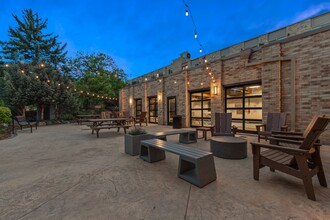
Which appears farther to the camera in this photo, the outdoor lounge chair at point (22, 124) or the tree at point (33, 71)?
the tree at point (33, 71)

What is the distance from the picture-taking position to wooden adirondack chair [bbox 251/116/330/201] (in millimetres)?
1883

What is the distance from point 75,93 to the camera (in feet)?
45.2

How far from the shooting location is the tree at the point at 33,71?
35.2 ft

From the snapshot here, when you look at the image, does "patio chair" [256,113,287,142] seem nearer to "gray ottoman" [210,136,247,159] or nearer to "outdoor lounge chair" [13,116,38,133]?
"gray ottoman" [210,136,247,159]

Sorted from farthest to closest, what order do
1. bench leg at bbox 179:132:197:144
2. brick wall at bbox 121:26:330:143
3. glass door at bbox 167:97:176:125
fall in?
glass door at bbox 167:97:176:125, bench leg at bbox 179:132:197:144, brick wall at bbox 121:26:330:143

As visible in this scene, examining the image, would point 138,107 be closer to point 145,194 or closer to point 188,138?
point 188,138

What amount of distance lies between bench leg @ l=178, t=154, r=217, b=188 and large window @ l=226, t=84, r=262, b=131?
16.8 ft

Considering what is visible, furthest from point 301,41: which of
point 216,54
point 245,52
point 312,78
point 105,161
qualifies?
point 216,54

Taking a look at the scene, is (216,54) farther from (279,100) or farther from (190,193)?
(190,193)

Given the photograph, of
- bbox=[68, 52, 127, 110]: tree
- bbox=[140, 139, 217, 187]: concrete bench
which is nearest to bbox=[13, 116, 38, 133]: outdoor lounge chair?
bbox=[68, 52, 127, 110]: tree

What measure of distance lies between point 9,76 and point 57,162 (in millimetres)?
11913

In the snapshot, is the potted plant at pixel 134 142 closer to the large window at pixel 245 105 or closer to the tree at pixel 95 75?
the large window at pixel 245 105

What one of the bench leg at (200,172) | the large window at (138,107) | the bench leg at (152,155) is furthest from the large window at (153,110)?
the bench leg at (200,172)

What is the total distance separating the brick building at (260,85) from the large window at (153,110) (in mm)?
981
